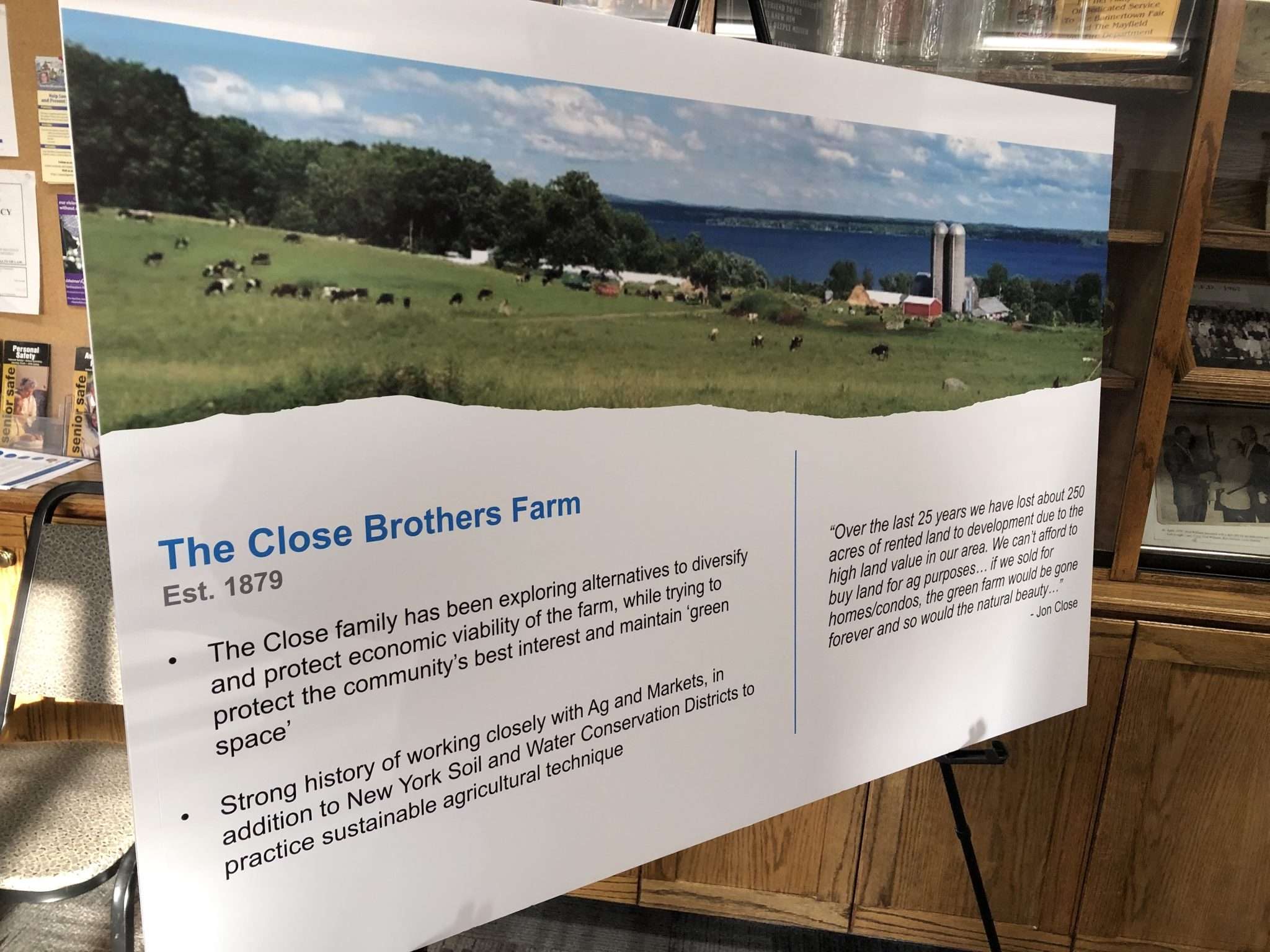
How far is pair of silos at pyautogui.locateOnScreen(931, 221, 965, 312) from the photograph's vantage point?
0.90 metres

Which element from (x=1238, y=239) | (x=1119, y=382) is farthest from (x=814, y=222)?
(x=1238, y=239)

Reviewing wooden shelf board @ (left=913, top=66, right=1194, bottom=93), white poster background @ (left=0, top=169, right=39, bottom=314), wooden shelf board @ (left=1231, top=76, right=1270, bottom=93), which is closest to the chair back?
white poster background @ (left=0, top=169, right=39, bottom=314)

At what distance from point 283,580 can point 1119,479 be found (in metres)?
1.49

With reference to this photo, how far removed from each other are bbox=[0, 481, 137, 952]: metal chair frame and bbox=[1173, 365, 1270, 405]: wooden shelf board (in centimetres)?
180

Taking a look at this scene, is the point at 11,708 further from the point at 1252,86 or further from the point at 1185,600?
the point at 1252,86

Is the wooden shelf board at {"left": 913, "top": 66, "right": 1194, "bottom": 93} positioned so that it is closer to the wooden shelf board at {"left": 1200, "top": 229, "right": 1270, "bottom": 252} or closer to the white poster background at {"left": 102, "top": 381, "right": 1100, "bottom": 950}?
the wooden shelf board at {"left": 1200, "top": 229, "right": 1270, "bottom": 252}

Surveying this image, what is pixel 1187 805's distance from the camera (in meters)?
1.52

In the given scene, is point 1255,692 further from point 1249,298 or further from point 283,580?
point 283,580

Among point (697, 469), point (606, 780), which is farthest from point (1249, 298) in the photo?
point (606, 780)

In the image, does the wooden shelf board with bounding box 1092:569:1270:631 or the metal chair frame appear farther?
the wooden shelf board with bounding box 1092:569:1270:631

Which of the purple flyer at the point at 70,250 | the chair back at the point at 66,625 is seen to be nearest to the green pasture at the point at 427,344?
the chair back at the point at 66,625

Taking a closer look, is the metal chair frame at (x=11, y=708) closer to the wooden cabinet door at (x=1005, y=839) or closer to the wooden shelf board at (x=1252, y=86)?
the wooden cabinet door at (x=1005, y=839)

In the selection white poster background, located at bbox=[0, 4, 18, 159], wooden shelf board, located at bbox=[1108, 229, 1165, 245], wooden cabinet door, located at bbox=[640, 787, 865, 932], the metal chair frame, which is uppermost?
white poster background, located at bbox=[0, 4, 18, 159]

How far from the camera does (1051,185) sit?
98 cm
